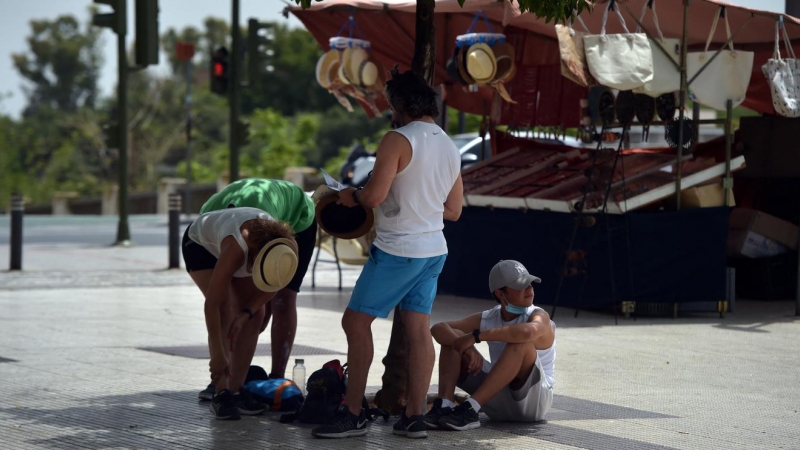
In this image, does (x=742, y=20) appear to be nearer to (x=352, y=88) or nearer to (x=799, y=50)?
(x=799, y=50)

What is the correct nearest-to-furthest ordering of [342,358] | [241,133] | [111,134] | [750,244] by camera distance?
A: [342,358]
[750,244]
[241,133]
[111,134]

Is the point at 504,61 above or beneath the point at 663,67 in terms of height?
above

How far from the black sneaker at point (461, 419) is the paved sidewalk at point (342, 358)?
54 mm

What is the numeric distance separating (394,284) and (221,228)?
0.97 meters

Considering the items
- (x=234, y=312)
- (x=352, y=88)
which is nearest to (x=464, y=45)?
(x=352, y=88)

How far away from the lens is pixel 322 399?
623cm

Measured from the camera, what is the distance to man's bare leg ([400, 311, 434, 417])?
593 centimetres

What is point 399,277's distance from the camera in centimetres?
589

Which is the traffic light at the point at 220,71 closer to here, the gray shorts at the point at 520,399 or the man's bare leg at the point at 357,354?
the gray shorts at the point at 520,399

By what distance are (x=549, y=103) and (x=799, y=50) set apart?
2.75 meters

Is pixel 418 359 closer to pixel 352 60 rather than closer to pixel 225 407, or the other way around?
pixel 225 407

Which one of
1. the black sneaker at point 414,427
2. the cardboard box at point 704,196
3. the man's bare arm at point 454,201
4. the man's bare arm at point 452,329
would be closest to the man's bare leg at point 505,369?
the man's bare arm at point 452,329

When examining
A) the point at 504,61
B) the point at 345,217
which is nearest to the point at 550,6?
the point at 345,217

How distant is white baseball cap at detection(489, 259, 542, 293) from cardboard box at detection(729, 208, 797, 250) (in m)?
6.68
